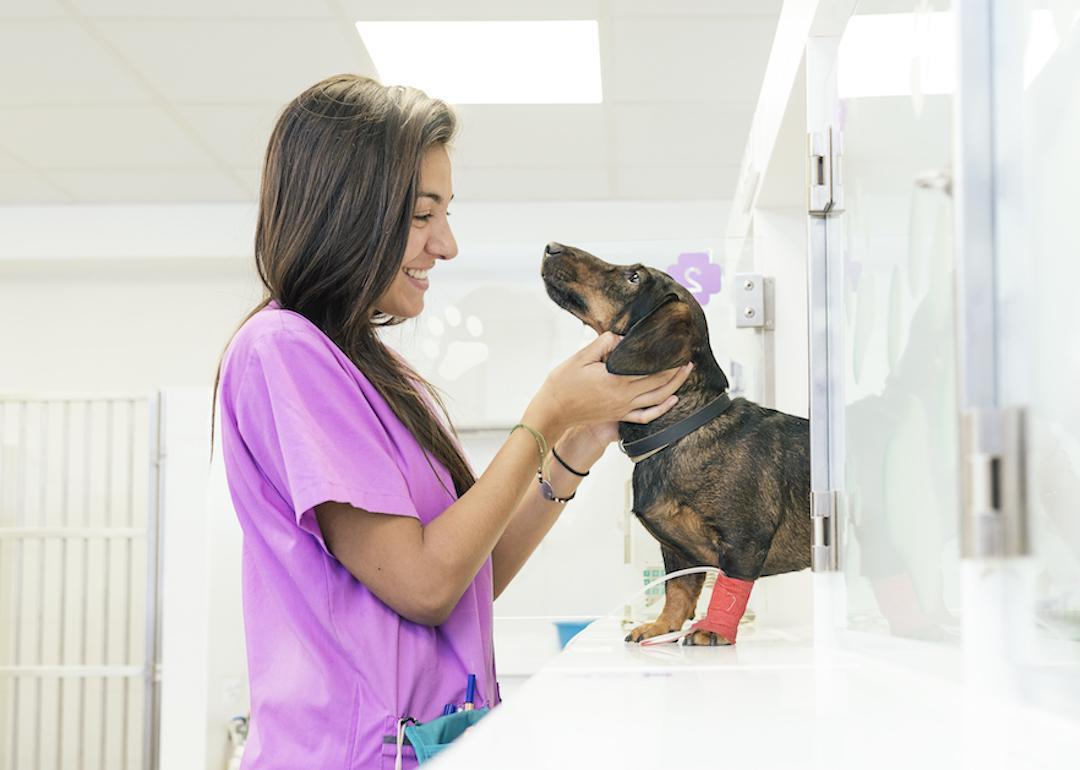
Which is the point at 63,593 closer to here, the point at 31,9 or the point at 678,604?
the point at 31,9

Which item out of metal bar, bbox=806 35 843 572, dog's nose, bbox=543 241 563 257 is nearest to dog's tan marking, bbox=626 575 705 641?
metal bar, bbox=806 35 843 572

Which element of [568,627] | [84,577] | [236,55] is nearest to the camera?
[568,627]

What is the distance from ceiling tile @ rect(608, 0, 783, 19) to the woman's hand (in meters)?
1.69

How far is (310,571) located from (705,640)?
1.23 feet

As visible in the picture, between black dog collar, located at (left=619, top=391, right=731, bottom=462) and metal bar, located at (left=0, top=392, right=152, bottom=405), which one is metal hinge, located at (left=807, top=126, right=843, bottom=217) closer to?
black dog collar, located at (left=619, top=391, right=731, bottom=462)

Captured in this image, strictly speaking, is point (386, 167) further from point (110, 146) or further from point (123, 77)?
point (110, 146)

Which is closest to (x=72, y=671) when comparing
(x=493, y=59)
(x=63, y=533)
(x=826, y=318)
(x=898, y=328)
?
(x=63, y=533)

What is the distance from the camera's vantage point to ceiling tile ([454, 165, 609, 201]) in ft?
12.1

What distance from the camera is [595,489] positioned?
2.11m

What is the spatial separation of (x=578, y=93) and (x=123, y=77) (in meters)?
1.24

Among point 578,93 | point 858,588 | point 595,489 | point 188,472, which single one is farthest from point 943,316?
point 188,472

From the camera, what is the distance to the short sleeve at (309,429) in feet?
2.89

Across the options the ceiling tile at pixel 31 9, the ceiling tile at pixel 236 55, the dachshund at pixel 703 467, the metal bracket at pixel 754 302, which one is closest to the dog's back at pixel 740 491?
the dachshund at pixel 703 467

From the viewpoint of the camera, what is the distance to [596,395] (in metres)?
1.02
